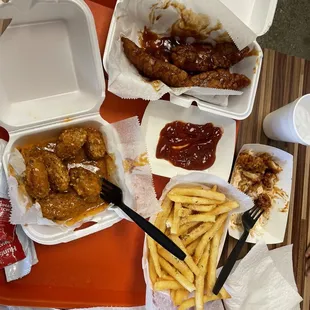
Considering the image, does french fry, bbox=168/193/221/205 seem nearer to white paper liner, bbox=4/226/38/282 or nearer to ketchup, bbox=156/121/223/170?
ketchup, bbox=156/121/223/170

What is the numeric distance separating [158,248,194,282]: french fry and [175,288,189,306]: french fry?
7cm

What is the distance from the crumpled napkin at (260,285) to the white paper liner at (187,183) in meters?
0.20

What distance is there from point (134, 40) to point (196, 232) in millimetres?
873

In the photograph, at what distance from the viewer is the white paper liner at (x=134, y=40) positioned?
1813mm

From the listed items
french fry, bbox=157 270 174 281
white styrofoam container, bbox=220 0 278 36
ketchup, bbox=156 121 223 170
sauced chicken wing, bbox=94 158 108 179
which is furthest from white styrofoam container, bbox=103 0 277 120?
french fry, bbox=157 270 174 281

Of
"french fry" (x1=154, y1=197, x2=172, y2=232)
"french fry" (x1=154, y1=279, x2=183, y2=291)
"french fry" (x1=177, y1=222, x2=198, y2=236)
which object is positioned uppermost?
"french fry" (x1=154, y1=197, x2=172, y2=232)

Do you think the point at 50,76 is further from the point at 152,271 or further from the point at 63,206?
the point at 152,271

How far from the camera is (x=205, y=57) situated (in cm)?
197

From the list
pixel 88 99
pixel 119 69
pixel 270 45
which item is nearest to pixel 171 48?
pixel 119 69

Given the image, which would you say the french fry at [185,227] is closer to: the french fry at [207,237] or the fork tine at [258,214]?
the french fry at [207,237]

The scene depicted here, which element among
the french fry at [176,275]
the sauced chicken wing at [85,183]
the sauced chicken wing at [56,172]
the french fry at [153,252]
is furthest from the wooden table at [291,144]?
the sauced chicken wing at [56,172]

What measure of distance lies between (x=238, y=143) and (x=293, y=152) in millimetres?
345

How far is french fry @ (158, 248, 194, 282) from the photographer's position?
1.93 m

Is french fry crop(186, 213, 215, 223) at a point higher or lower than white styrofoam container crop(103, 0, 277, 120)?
lower
